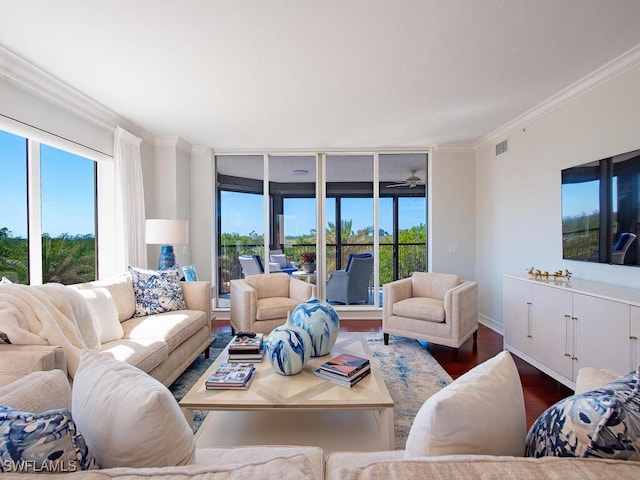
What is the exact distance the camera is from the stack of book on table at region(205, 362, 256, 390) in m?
1.84

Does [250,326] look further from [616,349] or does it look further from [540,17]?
[540,17]

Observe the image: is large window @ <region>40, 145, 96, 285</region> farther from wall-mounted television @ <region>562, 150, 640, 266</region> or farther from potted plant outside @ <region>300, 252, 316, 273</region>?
wall-mounted television @ <region>562, 150, 640, 266</region>

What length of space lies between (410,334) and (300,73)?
2.67m

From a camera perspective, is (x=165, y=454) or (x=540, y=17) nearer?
(x=165, y=454)

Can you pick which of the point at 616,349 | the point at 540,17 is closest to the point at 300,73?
the point at 540,17

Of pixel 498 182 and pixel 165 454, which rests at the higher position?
pixel 498 182

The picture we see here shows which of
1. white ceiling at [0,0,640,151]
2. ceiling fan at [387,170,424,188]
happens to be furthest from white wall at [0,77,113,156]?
ceiling fan at [387,170,424,188]

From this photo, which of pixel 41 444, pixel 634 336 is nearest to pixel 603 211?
pixel 634 336

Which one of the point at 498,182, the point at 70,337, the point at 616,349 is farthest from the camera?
the point at 498,182

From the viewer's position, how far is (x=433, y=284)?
12.5 feet

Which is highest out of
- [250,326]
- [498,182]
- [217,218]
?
[498,182]

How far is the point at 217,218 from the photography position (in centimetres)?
503

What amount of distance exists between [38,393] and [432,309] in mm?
3053

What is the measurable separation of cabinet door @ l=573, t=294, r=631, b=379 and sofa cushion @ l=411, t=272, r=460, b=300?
136 centimetres
